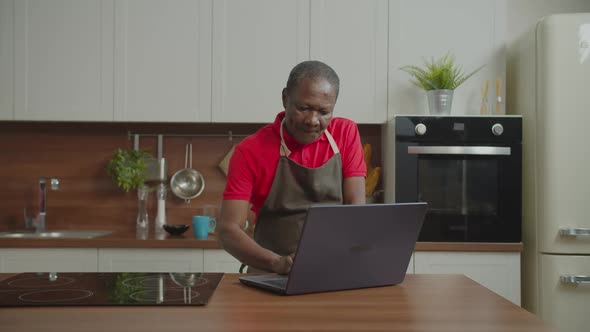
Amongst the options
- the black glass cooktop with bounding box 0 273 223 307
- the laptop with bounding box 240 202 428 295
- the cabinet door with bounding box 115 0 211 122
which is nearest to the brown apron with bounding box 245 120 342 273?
the black glass cooktop with bounding box 0 273 223 307

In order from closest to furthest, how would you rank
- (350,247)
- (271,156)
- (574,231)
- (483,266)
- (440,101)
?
(350,247), (271,156), (574,231), (483,266), (440,101)

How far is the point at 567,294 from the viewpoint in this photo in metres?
2.87

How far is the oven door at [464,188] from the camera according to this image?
3.02 meters

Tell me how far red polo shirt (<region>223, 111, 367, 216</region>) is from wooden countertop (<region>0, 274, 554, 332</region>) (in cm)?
48

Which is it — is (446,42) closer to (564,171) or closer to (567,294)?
(564,171)

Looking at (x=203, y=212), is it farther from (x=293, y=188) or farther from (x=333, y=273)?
(x=333, y=273)

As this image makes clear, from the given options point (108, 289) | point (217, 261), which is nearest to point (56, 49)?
point (217, 261)

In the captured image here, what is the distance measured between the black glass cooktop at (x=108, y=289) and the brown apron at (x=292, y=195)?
1.03 ft

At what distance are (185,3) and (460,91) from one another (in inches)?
57.2

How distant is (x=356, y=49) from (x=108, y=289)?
2.06 m

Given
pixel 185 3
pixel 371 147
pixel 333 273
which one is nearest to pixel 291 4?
pixel 185 3

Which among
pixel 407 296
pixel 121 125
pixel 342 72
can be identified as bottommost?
pixel 407 296

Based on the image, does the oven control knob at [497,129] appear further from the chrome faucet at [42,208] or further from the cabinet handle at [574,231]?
the chrome faucet at [42,208]

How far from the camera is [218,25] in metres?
3.26
